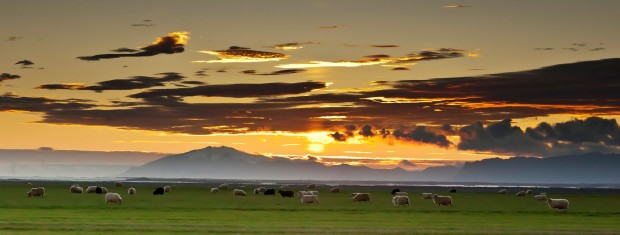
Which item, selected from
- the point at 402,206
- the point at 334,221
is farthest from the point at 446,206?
the point at 334,221

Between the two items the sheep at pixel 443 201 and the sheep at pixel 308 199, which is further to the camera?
the sheep at pixel 443 201

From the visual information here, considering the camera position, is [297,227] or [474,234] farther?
[297,227]

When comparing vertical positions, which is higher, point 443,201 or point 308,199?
point 308,199

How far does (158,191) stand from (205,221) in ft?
206

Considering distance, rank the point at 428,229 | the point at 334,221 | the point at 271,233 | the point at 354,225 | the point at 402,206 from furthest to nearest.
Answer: the point at 402,206 < the point at 334,221 < the point at 354,225 < the point at 428,229 < the point at 271,233

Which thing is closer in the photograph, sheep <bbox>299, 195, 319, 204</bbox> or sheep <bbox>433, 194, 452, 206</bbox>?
sheep <bbox>299, 195, 319, 204</bbox>

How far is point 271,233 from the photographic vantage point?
37906mm

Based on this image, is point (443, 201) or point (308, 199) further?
point (443, 201)

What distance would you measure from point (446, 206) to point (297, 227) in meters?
37.9

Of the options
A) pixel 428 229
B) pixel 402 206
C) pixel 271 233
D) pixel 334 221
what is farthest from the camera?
pixel 402 206

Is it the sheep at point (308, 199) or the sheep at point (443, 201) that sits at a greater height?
the sheep at point (308, 199)

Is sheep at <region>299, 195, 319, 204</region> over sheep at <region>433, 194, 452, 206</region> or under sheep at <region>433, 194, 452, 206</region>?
over

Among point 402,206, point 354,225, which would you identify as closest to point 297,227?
point 354,225

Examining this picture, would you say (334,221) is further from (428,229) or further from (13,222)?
(13,222)
